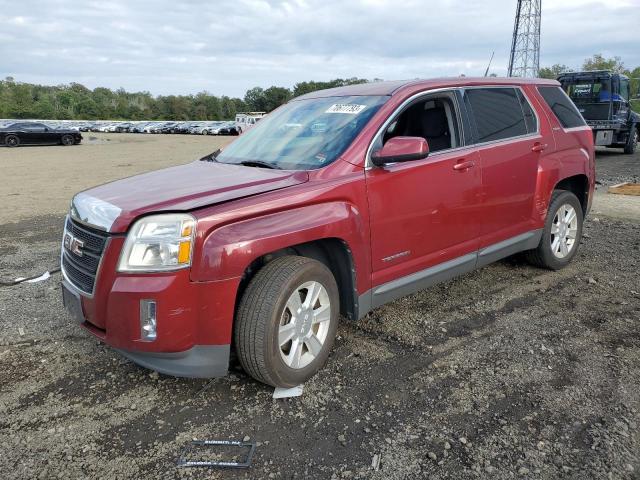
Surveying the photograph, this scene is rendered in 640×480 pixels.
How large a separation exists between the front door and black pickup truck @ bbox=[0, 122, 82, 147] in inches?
1205

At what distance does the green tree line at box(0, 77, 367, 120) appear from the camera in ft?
309

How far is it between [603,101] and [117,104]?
109402mm

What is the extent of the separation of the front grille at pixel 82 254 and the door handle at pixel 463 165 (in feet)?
8.20

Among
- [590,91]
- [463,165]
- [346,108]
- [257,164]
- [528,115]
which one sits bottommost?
[463,165]

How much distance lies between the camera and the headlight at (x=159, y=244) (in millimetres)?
2703

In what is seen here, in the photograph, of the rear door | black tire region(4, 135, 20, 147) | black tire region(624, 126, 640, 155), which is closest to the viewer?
the rear door

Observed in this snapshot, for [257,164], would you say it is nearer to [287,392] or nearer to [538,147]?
[287,392]

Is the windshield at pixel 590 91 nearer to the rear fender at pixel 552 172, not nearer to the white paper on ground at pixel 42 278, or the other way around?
the rear fender at pixel 552 172

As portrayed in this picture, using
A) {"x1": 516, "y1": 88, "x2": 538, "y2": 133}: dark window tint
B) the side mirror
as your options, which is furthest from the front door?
{"x1": 516, "y1": 88, "x2": 538, "y2": 133}: dark window tint

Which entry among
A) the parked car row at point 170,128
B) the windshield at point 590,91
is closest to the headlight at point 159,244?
the windshield at point 590,91

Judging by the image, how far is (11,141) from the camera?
28.9m

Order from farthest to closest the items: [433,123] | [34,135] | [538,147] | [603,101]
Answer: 1. [34,135]
2. [603,101]
3. [538,147]
4. [433,123]

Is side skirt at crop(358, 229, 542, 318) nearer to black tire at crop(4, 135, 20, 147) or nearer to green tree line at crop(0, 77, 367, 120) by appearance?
black tire at crop(4, 135, 20, 147)

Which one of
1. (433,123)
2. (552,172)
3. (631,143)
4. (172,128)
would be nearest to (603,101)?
(631,143)
